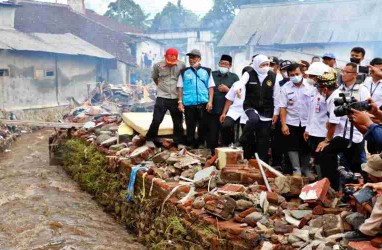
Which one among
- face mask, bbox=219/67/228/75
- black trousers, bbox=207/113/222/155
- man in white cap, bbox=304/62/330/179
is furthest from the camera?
black trousers, bbox=207/113/222/155

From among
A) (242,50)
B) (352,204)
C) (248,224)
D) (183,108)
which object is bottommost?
(248,224)

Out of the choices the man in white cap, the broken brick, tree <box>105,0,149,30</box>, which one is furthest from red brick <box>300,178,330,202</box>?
tree <box>105,0,149,30</box>

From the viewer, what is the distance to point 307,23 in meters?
25.6

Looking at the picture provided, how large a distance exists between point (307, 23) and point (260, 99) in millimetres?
19916

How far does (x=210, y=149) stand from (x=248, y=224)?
3046 mm

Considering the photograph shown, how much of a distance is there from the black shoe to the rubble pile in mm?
90

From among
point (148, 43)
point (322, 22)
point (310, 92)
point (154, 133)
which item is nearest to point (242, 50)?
point (322, 22)

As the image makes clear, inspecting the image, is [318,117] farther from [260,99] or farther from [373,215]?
[373,215]

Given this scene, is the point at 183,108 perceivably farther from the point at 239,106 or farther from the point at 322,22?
the point at 322,22

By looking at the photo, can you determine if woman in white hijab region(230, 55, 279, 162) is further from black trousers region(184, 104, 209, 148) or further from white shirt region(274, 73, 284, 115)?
black trousers region(184, 104, 209, 148)

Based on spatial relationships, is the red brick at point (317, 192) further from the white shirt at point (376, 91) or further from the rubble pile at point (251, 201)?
the white shirt at point (376, 91)

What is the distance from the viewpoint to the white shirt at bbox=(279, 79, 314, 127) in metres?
6.58

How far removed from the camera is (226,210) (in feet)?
17.2

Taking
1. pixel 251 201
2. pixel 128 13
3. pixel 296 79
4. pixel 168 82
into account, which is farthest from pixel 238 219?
pixel 128 13
